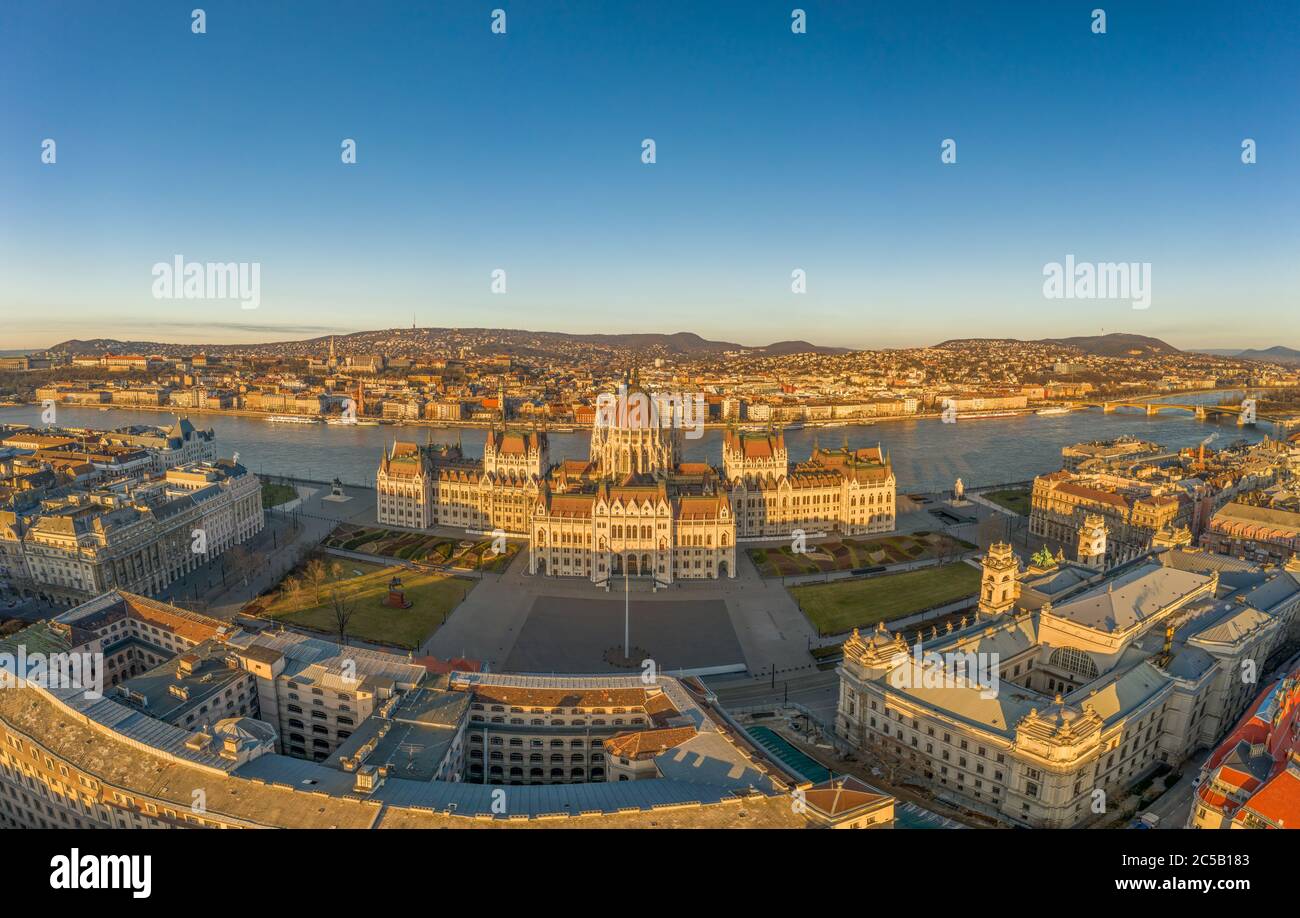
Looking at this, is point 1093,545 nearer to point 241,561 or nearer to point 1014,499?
point 1014,499

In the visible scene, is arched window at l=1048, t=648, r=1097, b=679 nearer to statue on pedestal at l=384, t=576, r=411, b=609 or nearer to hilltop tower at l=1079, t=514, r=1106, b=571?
hilltop tower at l=1079, t=514, r=1106, b=571

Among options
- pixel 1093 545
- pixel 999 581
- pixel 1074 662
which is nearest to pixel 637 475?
pixel 999 581

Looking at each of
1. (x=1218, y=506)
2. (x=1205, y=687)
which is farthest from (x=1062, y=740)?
(x=1218, y=506)

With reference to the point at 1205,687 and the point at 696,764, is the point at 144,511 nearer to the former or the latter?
the point at 696,764

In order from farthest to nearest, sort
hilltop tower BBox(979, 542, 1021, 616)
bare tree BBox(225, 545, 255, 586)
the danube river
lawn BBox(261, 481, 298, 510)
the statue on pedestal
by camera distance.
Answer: the danube river → lawn BBox(261, 481, 298, 510) → bare tree BBox(225, 545, 255, 586) → the statue on pedestal → hilltop tower BBox(979, 542, 1021, 616)

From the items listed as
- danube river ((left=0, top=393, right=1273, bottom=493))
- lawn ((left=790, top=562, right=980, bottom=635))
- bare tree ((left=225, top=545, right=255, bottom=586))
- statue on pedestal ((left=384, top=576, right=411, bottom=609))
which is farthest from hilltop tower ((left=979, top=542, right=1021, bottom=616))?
bare tree ((left=225, top=545, right=255, bottom=586))

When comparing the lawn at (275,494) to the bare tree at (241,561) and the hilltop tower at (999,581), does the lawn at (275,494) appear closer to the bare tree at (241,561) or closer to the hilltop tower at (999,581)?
the bare tree at (241,561)
